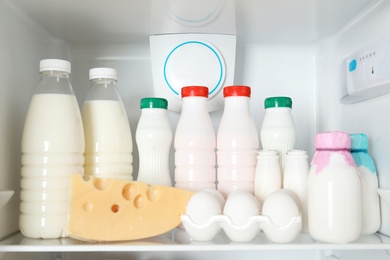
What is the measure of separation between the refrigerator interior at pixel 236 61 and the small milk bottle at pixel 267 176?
4.2 inches

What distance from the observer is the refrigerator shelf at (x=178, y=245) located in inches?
30.1

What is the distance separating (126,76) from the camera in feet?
4.08

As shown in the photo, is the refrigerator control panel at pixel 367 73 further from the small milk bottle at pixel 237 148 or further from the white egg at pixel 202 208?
the white egg at pixel 202 208

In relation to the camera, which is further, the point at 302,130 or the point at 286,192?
the point at 302,130

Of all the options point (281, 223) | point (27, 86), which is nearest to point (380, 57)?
point (281, 223)

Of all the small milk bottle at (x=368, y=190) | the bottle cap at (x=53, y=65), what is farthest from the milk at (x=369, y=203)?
the bottle cap at (x=53, y=65)

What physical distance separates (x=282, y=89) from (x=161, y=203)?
0.57 metres

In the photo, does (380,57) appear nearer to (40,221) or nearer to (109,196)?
(109,196)

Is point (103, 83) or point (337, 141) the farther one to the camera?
point (103, 83)

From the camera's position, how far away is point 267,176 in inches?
35.8

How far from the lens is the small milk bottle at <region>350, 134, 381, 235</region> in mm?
881

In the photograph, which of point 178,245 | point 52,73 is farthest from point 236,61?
point 178,245

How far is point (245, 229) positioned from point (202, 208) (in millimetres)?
84

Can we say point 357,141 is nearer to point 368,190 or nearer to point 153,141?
point 368,190
